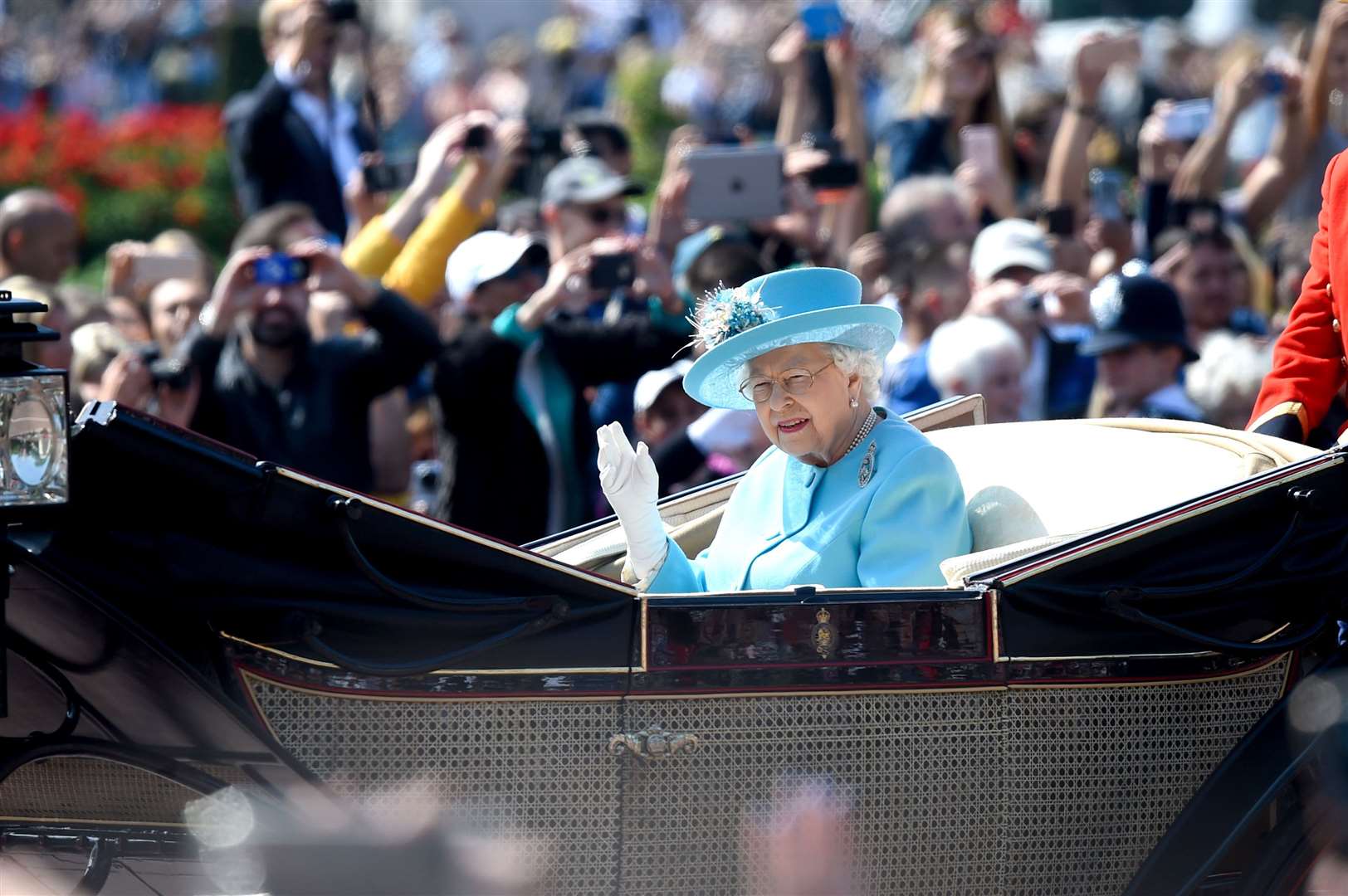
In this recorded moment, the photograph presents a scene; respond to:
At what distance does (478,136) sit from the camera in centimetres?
633

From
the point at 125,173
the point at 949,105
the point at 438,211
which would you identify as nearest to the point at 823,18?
the point at 949,105

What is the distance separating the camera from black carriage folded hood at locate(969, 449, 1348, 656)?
10.4ft

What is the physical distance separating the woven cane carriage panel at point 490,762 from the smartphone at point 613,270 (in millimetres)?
2683

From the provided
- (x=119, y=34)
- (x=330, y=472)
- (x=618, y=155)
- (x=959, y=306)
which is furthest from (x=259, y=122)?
(x=119, y=34)

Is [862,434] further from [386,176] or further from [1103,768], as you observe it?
[386,176]

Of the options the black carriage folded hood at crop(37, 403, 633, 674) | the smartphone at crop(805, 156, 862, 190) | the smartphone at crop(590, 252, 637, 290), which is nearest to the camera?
the black carriage folded hood at crop(37, 403, 633, 674)

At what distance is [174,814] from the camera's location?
3057 mm

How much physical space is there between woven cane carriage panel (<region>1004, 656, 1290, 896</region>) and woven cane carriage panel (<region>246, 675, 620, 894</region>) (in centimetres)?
70

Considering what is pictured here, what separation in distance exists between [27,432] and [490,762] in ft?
2.90

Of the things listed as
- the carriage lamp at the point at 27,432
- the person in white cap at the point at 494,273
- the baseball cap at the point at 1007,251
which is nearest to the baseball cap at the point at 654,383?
the person in white cap at the point at 494,273

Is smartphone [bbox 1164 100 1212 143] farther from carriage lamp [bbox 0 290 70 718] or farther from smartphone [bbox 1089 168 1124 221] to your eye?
carriage lamp [bbox 0 290 70 718]

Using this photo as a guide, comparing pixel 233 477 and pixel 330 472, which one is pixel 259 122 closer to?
pixel 330 472

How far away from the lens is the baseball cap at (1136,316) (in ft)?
16.9

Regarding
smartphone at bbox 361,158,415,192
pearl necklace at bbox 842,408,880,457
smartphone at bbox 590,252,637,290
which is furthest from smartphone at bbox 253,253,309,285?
pearl necklace at bbox 842,408,880,457
